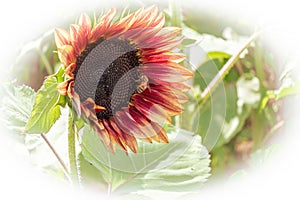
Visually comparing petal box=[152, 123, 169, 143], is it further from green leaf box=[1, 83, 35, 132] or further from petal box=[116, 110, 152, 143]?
green leaf box=[1, 83, 35, 132]

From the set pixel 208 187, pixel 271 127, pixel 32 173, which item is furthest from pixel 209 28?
pixel 32 173

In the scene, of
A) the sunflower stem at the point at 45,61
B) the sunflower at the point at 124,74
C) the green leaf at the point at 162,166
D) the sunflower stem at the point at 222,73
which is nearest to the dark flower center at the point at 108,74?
the sunflower at the point at 124,74

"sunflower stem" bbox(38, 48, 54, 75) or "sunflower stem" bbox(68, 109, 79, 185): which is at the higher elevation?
"sunflower stem" bbox(68, 109, 79, 185)

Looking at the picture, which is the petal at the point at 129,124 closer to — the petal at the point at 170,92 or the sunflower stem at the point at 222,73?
the petal at the point at 170,92

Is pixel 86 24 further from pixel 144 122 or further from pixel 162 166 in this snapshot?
pixel 162 166

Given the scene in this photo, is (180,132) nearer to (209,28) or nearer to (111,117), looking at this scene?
(111,117)

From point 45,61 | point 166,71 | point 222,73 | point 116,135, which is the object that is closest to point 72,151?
point 116,135

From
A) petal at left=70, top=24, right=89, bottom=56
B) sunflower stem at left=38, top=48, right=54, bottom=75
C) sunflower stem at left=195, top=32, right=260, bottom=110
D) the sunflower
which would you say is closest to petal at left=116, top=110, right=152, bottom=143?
the sunflower

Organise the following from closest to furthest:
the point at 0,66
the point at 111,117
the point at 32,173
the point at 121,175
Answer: the point at 111,117, the point at 121,175, the point at 32,173, the point at 0,66
